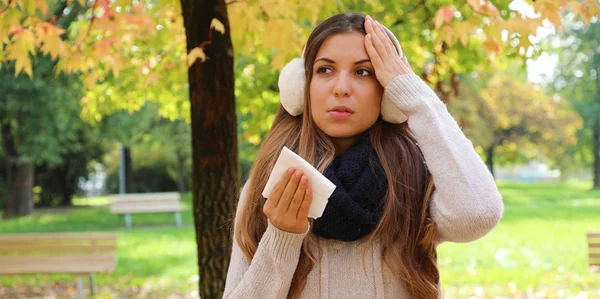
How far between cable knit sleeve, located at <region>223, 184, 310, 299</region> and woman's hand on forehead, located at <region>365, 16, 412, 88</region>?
48 cm

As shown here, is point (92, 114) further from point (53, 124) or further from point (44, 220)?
point (44, 220)

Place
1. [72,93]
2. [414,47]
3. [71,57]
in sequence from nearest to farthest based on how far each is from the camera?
[71,57] → [414,47] → [72,93]

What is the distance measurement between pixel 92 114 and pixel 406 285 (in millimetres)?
6282

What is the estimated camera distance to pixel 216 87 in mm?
3422

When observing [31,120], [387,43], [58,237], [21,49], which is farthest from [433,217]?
[31,120]

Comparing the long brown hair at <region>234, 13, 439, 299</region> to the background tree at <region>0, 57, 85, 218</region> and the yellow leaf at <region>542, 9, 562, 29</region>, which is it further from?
the background tree at <region>0, 57, 85, 218</region>

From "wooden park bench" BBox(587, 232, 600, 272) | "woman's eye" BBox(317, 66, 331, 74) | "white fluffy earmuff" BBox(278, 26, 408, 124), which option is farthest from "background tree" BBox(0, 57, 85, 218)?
"woman's eye" BBox(317, 66, 331, 74)

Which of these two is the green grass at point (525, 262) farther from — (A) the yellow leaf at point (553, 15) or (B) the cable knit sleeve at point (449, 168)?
(B) the cable knit sleeve at point (449, 168)

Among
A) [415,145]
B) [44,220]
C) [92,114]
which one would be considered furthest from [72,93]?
[415,145]

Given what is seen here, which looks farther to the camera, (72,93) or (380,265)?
(72,93)

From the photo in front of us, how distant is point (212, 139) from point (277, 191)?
1859 millimetres

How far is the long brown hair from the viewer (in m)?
1.81

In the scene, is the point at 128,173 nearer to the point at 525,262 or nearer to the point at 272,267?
the point at 525,262

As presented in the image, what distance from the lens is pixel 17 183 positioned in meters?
18.1
